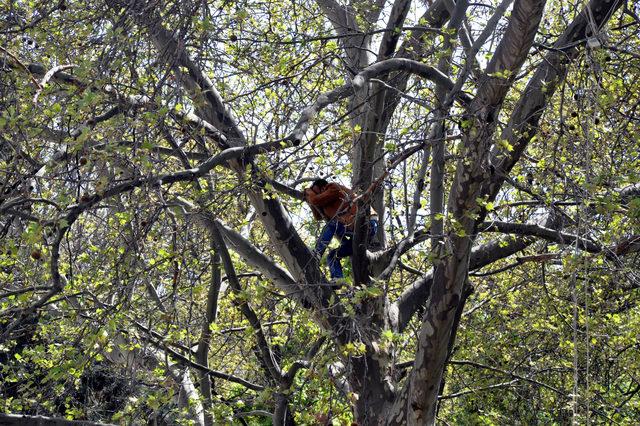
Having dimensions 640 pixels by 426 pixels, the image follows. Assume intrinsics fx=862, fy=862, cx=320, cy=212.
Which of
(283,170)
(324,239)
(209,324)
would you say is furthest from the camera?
(209,324)

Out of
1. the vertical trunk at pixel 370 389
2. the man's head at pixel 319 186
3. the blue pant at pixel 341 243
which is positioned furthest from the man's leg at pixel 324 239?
the vertical trunk at pixel 370 389

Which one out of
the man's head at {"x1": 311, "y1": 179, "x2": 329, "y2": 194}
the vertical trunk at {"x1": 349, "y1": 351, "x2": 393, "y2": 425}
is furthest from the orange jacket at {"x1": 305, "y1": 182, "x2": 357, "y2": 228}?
the vertical trunk at {"x1": 349, "y1": 351, "x2": 393, "y2": 425}

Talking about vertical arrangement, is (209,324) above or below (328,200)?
below

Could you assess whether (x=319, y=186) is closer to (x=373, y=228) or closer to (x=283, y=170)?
(x=283, y=170)

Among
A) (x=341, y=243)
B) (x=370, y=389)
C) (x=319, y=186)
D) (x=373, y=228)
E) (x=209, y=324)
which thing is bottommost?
(x=370, y=389)

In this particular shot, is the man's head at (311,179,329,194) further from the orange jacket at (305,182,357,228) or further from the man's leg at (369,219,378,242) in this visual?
the man's leg at (369,219,378,242)

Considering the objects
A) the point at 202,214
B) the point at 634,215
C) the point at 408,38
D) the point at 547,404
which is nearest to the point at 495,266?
the point at 547,404

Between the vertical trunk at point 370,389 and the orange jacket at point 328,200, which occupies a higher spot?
the orange jacket at point 328,200

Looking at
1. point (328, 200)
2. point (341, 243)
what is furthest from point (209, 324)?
point (328, 200)

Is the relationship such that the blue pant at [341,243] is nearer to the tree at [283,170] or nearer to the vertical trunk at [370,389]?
the tree at [283,170]

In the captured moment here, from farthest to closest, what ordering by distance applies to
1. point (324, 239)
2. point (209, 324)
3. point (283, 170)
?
point (209, 324), point (324, 239), point (283, 170)

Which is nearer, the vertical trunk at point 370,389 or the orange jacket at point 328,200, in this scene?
the orange jacket at point 328,200

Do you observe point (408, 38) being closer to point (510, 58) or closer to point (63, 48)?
point (510, 58)

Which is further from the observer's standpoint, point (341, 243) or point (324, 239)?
point (324, 239)
